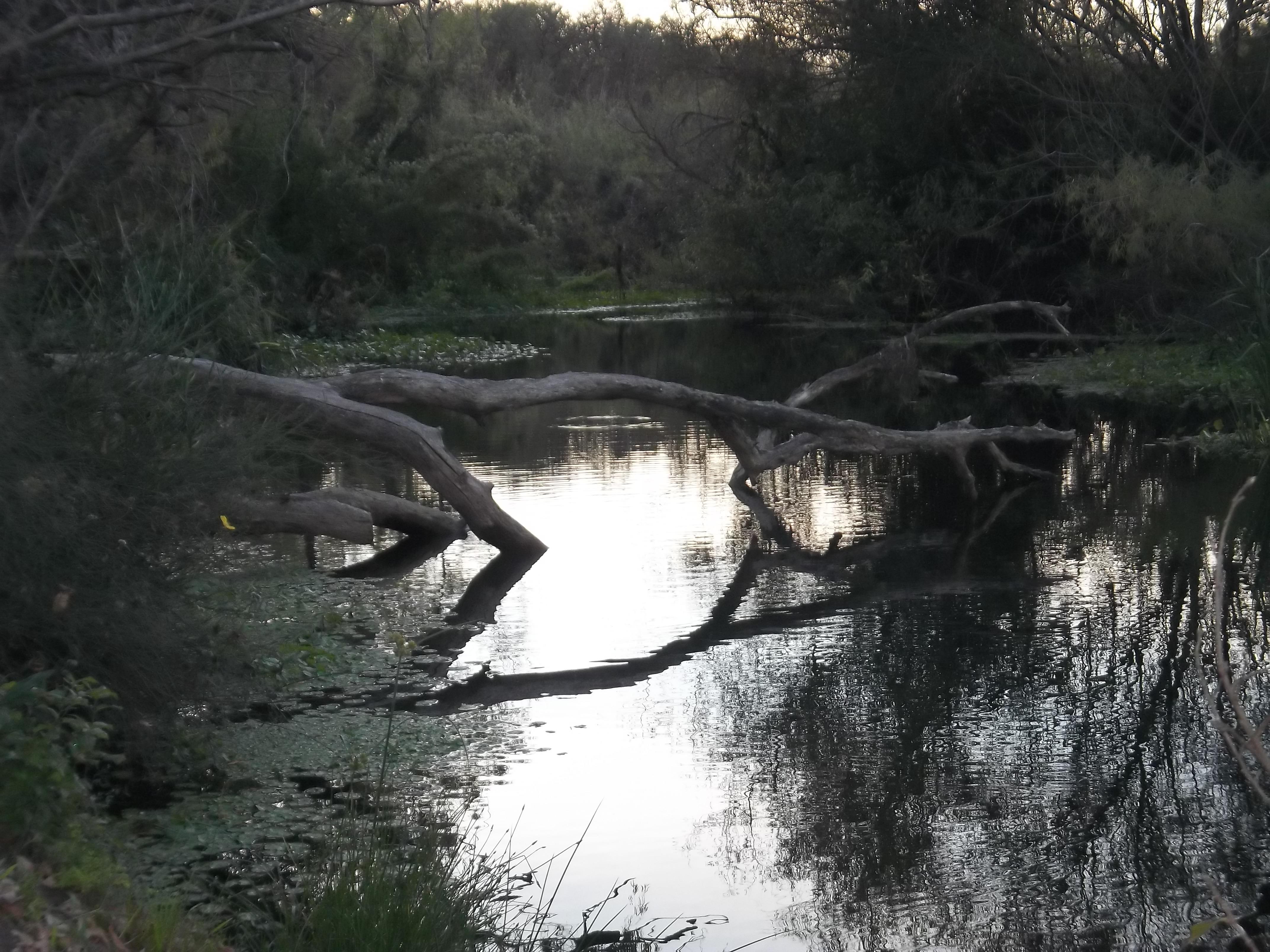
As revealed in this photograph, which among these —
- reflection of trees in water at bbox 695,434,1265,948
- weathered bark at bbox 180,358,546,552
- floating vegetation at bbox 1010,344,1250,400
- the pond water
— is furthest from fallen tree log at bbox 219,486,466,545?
floating vegetation at bbox 1010,344,1250,400

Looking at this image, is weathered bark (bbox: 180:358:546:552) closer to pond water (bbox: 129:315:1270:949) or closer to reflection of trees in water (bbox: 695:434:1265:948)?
pond water (bbox: 129:315:1270:949)

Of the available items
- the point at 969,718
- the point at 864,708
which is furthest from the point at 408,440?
the point at 969,718

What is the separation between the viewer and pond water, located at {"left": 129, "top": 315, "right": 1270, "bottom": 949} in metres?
4.52

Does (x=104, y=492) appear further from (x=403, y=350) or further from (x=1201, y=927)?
(x=403, y=350)

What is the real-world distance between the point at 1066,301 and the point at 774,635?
18.2 meters

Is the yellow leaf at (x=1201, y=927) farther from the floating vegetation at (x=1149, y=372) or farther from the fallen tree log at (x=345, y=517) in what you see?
the floating vegetation at (x=1149, y=372)

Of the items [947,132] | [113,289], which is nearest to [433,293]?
[947,132]

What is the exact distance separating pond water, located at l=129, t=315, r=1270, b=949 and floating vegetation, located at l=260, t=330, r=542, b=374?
946 cm

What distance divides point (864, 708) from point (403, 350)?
17819 mm

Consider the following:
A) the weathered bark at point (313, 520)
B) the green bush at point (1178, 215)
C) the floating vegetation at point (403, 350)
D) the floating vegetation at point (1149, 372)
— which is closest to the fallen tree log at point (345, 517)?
the weathered bark at point (313, 520)

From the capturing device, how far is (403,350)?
2322 centimetres

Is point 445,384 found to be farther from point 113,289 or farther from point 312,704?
point 312,704

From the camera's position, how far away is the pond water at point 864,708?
4.52 metres

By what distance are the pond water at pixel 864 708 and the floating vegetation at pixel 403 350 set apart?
9456mm
